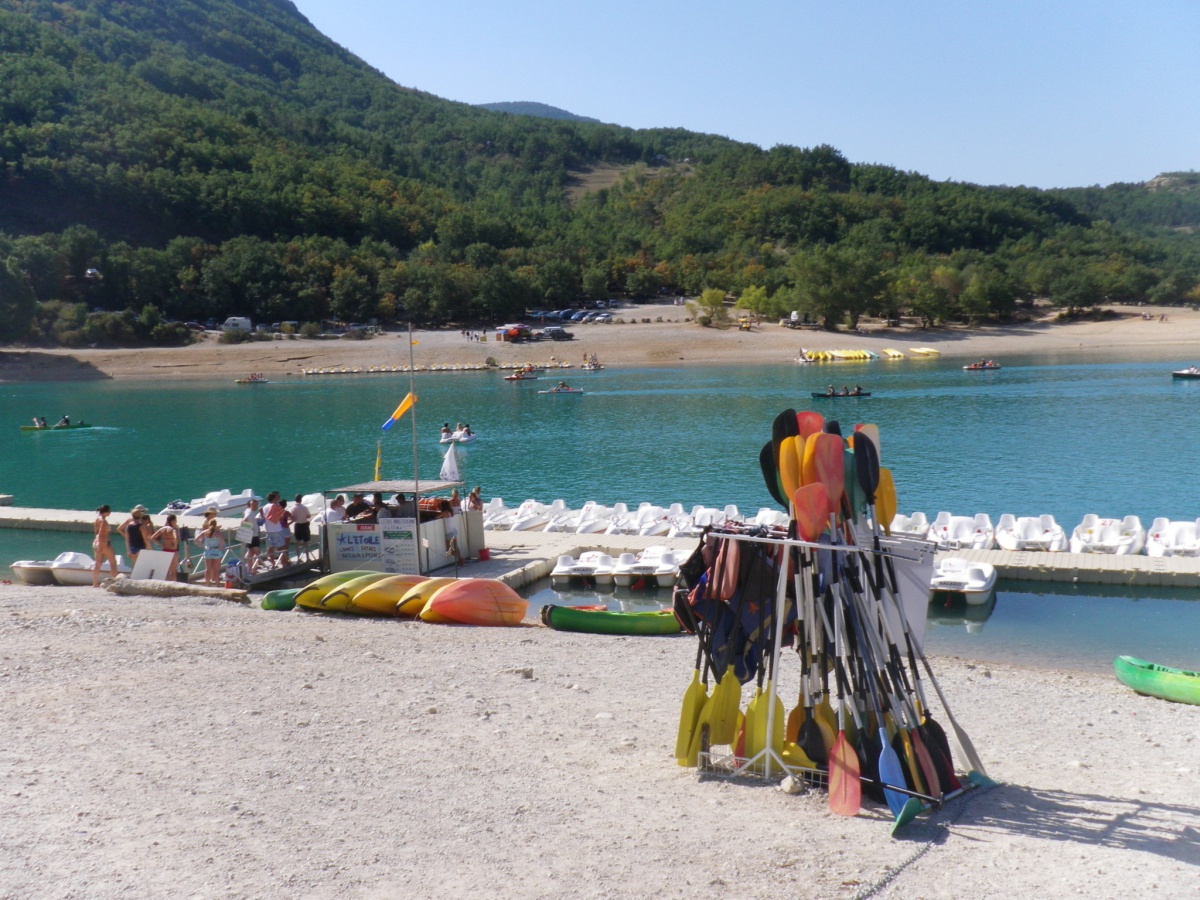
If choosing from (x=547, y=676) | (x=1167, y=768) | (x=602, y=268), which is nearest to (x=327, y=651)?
(x=547, y=676)

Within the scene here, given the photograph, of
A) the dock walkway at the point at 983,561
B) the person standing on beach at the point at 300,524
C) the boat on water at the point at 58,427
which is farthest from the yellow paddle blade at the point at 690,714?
the boat on water at the point at 58,427

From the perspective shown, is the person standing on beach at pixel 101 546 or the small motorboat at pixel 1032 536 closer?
the person standing on beach at pixel 101 546

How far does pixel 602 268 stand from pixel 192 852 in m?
127

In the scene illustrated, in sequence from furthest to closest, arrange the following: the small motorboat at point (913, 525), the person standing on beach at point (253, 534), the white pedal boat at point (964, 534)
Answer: the small motorboat at point (913, 525), the white pedal boat at point (964, 534), the person standing on beach at point (253, 534)

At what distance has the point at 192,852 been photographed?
679 cm

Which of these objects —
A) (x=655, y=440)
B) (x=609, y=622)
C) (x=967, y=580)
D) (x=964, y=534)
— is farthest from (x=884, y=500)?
(x=655, y=440)

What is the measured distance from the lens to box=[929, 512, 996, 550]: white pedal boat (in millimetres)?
21531

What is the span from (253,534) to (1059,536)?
1522 cm

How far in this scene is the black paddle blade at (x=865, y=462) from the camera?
770 centimetres

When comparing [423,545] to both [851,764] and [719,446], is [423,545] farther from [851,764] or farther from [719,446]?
[719,446]

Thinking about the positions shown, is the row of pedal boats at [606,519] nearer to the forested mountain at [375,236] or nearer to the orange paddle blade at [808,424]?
the orange paddle blade at [808,424]

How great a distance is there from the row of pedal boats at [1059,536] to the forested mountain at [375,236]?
277 feet

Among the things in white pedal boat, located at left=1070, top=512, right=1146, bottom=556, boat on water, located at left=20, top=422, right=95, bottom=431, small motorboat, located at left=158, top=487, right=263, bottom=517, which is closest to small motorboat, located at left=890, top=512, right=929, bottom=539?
white pedal boat, located at left=1070, top=512, right=1146, bottom=556

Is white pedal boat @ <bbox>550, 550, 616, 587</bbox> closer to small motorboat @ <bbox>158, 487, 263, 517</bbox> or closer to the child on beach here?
the child on beach
